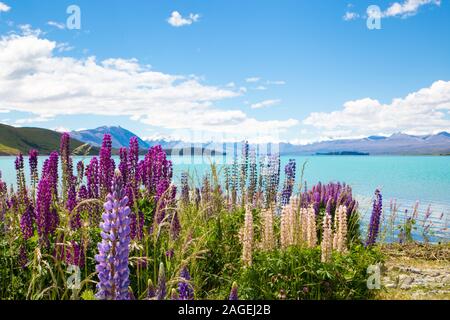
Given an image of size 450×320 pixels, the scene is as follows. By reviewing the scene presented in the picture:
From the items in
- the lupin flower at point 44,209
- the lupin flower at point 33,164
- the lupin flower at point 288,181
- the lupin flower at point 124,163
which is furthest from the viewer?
the lupin flower at point 288,181

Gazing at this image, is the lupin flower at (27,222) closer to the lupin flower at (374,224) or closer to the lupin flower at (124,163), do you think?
the lupin flower at (124,163)

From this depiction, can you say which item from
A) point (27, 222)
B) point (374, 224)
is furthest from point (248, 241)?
point (374, 224)

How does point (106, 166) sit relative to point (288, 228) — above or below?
above

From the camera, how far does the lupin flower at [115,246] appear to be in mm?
2764

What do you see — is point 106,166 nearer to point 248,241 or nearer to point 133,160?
point 133,160

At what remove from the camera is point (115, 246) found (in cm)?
279

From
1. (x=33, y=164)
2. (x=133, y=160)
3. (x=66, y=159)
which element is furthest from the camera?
(x=33, y=164)

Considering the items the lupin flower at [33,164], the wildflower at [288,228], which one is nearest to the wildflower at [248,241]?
the wildflower at [288,228]

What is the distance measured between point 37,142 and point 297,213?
8281 inches

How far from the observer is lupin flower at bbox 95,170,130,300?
9.07ft

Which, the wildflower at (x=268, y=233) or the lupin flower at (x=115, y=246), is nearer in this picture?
the lupin flower at (x=115, y=246)

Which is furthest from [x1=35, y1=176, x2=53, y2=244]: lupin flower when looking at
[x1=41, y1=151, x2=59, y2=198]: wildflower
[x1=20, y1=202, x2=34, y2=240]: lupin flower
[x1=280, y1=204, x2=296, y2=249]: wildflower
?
[x1=280, y1=204, x2=296, y2=249]: wildflower
